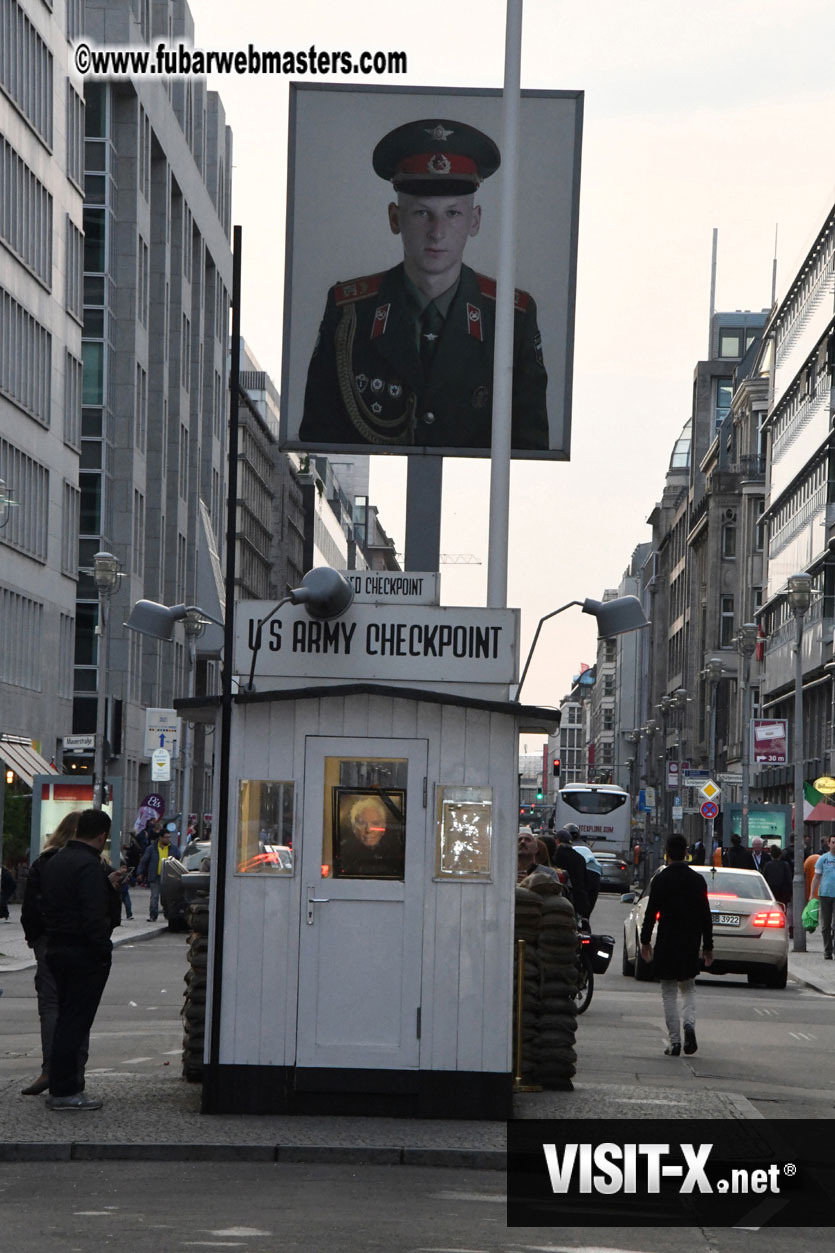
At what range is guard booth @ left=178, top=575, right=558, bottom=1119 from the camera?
13.5 meters

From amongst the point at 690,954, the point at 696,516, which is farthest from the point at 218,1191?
the point at 696,516

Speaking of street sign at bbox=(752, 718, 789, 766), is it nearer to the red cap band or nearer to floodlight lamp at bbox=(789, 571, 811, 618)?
floodlight lamp at bbox=(789, 571, 811, 618)

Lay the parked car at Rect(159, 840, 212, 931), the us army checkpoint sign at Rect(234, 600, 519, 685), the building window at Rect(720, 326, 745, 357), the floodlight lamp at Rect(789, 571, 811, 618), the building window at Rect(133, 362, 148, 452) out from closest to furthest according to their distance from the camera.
→ 1. the us army checkpoint sign at Rect(234, 600, 519, 685)
2. the parked car at Rect(159, 840, 212, 931)
3. the floodlight lamp at Rect(789, 571, 811, 618)
4. the building window at Rect(133, 362, 148, 452)
5. the building window at Rect(720, 326, 745, 357)

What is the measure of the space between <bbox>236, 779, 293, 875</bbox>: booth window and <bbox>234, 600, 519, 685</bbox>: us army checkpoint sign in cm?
75

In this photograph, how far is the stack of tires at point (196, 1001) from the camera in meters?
14.6

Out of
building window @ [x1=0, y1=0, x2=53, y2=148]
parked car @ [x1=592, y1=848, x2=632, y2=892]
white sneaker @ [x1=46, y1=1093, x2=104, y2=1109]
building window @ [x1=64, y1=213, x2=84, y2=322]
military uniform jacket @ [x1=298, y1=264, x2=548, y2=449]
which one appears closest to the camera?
white sneaker @ [x1=46, y1=1093, x2=104, y2=1109]

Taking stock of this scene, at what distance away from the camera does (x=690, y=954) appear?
19.0 m

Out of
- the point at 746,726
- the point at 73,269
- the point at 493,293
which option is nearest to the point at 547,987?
the point at 493,293

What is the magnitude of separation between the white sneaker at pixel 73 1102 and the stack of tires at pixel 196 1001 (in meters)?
1.11

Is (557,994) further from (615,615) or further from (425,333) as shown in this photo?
(425,333)

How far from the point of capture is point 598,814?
301ft

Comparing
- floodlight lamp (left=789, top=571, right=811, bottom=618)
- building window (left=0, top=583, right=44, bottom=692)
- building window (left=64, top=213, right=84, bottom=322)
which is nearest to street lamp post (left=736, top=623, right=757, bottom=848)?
floodlight lamp (left=789, top=571, right=811, bottom=618)

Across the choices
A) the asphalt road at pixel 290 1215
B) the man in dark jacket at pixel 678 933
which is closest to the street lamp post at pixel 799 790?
the man in dark jacket at pixel 678 933

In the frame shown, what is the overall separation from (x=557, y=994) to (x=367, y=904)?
232 cm
